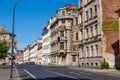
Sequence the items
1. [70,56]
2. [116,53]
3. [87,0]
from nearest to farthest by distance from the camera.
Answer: [116,53]
[87,0]
[70,56]

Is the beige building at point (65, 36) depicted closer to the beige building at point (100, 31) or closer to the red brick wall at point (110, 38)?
the beige building at point (100, 31)

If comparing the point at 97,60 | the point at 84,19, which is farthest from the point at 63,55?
the point at 97,60

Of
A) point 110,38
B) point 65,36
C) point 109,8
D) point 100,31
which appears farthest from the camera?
point 65,36

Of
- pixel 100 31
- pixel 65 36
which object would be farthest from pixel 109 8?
pixel 65 36

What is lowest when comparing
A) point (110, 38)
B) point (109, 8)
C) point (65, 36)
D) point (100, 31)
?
point (110, 38)

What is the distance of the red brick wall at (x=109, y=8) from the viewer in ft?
164

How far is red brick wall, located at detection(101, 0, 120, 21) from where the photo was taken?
5012 cm

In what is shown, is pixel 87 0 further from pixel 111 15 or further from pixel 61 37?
pixel 61 37

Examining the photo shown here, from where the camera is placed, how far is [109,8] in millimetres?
50656

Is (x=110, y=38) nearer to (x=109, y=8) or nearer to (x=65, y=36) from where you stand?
(x=109, y=8)

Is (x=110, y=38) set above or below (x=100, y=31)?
below

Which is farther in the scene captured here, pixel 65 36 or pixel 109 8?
pixel 65 36

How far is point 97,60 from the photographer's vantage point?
50.5 meters

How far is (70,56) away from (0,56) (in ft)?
104
